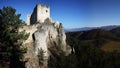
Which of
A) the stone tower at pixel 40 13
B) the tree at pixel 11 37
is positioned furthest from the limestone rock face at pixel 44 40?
the tree at pixel 11 37

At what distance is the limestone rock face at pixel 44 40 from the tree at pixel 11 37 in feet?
8.26

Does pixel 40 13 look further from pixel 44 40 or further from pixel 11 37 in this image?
pixel 11 37

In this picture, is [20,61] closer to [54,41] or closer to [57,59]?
[57,59]

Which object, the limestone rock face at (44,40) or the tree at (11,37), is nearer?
the tree at (11,37)

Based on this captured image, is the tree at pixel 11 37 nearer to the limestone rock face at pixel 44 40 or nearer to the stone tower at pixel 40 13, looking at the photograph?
the limestone rock face at pixel 44 40

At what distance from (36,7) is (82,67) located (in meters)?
16.6

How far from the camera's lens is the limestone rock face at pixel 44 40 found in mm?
37741

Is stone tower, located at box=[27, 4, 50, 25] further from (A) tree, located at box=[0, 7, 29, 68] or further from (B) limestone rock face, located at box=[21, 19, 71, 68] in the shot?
(A) tree, located at box=[0, 7, 29, 68]

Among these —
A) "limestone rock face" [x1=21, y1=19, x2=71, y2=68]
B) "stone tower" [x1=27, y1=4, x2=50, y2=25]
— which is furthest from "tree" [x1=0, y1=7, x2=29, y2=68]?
"stone tower" [x1=27, y1=4, x2=50, y2=25]

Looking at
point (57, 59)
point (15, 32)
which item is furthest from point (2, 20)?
point (57, 59)

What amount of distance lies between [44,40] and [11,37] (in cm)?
933

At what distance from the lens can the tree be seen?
3306 centimetres

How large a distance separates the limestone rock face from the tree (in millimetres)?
2518

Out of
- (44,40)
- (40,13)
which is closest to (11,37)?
(44,40)
